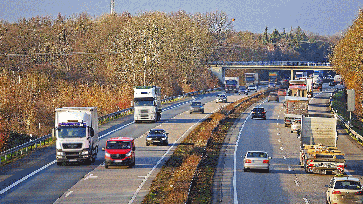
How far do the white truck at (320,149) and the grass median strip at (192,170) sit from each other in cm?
606

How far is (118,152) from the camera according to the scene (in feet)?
122

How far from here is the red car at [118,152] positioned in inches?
1462

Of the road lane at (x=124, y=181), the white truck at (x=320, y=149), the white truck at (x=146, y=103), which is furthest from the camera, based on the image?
the white truck at (x=146, y=103)

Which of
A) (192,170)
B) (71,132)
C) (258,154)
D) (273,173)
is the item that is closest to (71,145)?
(71,132)

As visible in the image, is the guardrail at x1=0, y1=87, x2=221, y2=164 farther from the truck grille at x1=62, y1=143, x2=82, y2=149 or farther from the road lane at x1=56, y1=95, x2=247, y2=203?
the road lane at x1=56, y1=95, x2=247, y2=203

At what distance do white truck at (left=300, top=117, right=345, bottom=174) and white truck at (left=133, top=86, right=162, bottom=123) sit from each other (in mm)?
25291

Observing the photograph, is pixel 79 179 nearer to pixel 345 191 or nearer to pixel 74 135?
pixel 74 135

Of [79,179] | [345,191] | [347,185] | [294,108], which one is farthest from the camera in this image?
[294,108]

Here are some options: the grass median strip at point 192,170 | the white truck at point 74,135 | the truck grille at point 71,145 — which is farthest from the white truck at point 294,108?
the truck grille at point 71,145

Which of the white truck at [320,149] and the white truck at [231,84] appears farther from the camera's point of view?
the white truck at [231,84]

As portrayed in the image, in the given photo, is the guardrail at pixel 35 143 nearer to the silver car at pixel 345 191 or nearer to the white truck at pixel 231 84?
the silver car at pixel 345 191

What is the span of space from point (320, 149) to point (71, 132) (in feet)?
51.4

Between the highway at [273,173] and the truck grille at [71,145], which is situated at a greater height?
the truck grille at [71,145]

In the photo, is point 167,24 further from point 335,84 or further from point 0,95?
point 0,95
